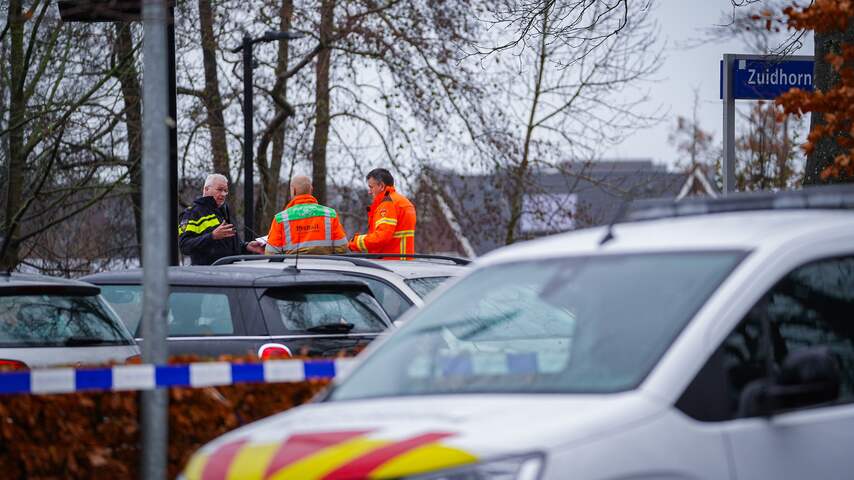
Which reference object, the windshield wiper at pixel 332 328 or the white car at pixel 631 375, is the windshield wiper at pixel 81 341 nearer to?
the windshield wiper at pixel 332 328

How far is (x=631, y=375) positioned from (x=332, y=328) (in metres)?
5.80

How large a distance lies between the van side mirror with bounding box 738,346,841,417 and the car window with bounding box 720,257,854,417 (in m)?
0.05

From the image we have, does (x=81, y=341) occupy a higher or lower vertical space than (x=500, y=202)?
lower

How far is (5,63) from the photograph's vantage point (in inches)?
750

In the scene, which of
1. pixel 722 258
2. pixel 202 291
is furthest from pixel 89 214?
pixel 722 258

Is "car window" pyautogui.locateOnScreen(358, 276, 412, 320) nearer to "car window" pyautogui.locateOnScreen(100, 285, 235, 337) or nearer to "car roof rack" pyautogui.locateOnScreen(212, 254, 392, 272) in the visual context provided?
"car roof rack" pyautogui.locateOnScreen(212, 254, 392, 272)

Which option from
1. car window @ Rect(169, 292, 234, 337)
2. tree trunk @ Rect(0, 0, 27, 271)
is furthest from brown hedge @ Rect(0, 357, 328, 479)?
tree trunk @ Rect(0, 0, 27, 271)

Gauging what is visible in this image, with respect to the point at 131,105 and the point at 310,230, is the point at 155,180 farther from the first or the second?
the point at 131,105

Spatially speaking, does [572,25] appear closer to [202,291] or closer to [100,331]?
[202,291]

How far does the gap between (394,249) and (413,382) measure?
10367 millimetres

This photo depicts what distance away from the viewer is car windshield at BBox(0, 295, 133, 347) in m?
8.40

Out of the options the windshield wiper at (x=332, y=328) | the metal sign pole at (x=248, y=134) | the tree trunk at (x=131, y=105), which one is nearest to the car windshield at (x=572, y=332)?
the windshield wiper at (x=332, y=328)

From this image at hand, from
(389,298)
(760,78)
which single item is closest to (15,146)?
(389,298)

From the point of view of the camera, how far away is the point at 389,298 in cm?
1127
